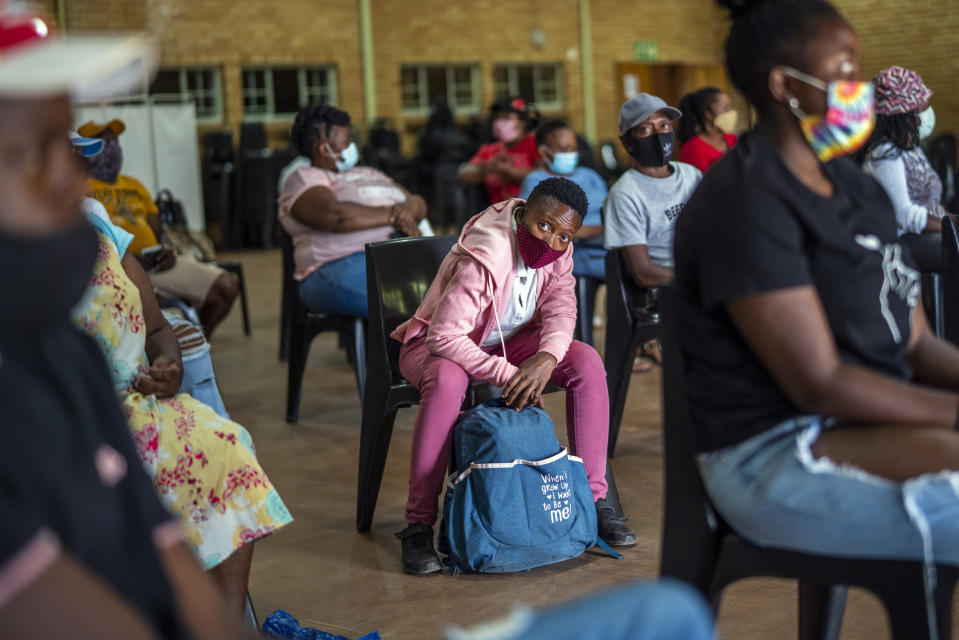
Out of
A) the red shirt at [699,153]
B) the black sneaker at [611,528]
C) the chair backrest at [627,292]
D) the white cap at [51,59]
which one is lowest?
the black sneaker at [611,528]

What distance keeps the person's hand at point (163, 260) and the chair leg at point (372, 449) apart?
1.85 meters

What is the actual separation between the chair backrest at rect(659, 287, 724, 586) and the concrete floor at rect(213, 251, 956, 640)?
27.1 inches

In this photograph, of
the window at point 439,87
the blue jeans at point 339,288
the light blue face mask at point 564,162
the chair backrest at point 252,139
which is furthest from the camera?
the window at point 439,87

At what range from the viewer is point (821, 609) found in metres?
1.70

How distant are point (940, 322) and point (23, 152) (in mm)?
4170

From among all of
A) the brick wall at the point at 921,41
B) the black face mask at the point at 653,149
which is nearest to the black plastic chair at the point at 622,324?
the black face mask at the point at 653,149

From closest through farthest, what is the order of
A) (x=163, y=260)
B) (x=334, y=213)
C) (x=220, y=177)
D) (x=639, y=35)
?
(x=334, y=213) → (x=163, y=260) → (x=220, y=177) → (x=639, y=35)

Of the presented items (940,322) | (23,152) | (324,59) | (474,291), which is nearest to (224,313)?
(474,291)

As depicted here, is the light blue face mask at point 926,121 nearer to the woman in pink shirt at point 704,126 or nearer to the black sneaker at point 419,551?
the woman in pink shirt at point 704,126

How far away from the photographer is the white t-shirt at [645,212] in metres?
3.49

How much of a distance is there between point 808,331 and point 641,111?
241cm

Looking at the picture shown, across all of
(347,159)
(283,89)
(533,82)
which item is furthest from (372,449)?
(533,82)

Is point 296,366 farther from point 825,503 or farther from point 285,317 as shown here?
point 825,503

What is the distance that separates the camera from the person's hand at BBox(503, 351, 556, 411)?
8.73 feet
